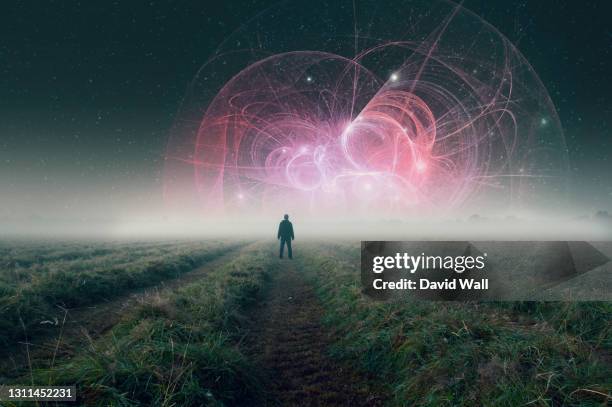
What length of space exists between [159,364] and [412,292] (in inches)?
267

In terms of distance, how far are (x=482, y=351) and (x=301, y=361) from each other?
3.10 meters

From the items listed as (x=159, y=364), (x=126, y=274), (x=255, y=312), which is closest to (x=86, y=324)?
(x=255, y=312)

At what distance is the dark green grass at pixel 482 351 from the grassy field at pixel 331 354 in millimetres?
18

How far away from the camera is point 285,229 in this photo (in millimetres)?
20141

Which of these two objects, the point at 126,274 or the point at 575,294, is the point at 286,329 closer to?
the point at 575,294

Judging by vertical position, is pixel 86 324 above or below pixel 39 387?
below

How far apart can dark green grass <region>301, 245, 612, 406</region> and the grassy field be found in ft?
0.06

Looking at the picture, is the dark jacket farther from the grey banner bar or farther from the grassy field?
the grassy field

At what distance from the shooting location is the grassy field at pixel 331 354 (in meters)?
3.58

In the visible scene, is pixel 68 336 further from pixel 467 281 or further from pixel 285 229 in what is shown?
pixel 285 229

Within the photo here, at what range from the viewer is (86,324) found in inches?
286

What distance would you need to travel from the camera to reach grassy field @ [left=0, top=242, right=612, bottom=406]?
358 centimetres

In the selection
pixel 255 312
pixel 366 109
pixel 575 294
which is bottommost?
pixel 255 312

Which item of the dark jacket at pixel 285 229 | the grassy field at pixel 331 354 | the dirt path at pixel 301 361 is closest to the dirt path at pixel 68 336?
the grassy field at pixel 331 354
